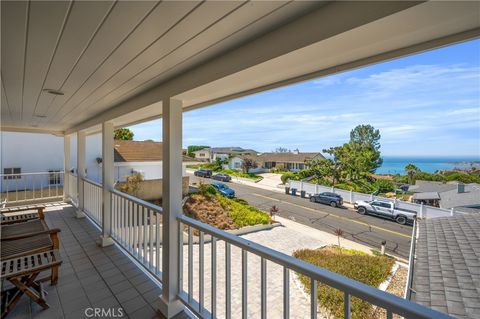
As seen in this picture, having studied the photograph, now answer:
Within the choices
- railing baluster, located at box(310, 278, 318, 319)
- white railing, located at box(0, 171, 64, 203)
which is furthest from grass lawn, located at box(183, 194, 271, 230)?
railing baluster, located at box(310, 278, 318, 319)

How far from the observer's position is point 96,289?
8.43 feet

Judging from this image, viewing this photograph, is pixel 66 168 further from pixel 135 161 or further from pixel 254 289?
pixel 135 161

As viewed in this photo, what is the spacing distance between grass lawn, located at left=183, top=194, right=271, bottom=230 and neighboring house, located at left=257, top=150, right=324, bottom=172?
23.5 metres

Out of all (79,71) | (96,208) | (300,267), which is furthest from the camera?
(96,208)

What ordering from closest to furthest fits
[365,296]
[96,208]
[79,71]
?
[365,296] < [79,71] < [96,208]

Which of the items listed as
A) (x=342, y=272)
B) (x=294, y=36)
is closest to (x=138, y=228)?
(x=294, y=36)

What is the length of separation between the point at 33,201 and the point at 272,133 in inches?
1080

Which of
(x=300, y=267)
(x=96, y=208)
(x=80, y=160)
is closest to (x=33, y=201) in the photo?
(x=80, y=160)

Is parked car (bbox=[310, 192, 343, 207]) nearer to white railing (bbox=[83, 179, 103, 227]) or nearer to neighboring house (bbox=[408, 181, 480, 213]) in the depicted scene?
neighboring house (bbox=[408, 181, 480, 213])

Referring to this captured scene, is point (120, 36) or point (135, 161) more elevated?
point (120, 36)

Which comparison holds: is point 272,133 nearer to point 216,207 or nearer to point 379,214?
point 379,214

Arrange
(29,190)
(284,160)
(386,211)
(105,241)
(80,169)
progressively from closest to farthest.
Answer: (105,241) < (80,169) < (29,190) < (386,211) < (284,160)

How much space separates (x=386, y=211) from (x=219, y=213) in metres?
9.82

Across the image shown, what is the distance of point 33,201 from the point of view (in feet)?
21.2
